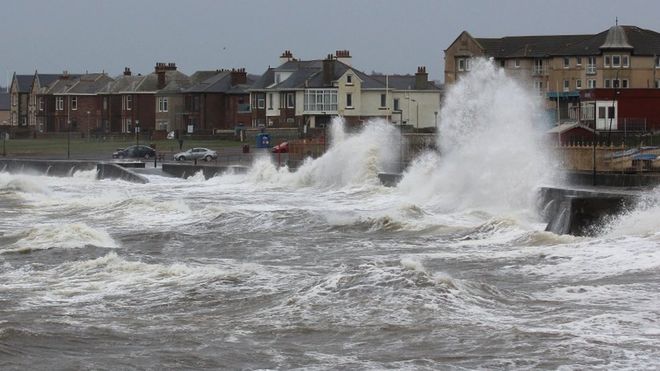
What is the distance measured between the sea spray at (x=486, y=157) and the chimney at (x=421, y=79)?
3597 centimetres

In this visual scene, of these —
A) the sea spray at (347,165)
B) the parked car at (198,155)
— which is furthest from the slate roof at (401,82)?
the sea spray at (347,165)

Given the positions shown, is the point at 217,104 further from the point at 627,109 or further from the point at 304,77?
the point at 627,109

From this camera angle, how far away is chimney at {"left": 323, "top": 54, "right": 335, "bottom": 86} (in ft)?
251

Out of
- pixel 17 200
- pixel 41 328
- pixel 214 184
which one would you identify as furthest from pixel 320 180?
pixel 41 328

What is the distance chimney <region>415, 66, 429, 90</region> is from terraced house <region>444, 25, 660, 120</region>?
1430mm

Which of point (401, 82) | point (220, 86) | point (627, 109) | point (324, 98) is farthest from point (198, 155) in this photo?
point (220, 86)

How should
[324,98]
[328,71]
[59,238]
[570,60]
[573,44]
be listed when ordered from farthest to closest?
[328,71], [324,98], [573,44], [570,60], [59,238]

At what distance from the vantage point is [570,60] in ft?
246

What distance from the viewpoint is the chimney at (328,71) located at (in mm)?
76562

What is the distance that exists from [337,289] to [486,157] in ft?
59.1

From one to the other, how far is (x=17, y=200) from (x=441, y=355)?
102ft

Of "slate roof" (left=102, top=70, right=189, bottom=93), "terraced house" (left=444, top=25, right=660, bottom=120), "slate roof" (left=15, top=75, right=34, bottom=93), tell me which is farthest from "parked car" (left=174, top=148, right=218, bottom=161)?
"slate roof" (left=15, top=75, right=34, bottom=93)

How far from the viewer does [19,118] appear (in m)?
116

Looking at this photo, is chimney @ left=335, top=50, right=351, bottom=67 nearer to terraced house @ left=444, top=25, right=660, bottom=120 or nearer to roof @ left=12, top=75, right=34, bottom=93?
terraced house @ left=444, top=25, right=660, bottom=120
